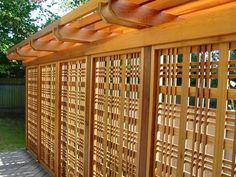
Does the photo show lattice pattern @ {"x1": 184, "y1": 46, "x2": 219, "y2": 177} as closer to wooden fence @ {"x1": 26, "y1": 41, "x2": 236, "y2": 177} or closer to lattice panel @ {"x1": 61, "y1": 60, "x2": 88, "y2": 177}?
wooden fence @ {"x1": 26, "y1": 41, "x2": 236, "y2": 177}

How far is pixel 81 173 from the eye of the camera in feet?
15.6

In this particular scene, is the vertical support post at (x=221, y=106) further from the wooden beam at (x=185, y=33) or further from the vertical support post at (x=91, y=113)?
the vertical support post at (x=91, y=113)

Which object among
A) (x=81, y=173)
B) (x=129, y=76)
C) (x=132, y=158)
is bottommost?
(x=81, y=173)

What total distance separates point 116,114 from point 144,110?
667 millimetres

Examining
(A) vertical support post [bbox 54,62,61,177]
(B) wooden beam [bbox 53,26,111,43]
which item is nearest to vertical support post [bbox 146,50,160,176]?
(B) wooden beam [bbox 53,26,111,43]

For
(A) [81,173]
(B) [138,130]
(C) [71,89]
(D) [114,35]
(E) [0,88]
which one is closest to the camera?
(B) [138,130]

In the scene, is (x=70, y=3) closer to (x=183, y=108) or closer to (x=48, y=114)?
(x=48, y=114)

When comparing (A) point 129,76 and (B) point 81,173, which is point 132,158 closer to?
(A) point 129,76

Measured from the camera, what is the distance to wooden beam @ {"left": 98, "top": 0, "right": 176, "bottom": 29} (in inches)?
101

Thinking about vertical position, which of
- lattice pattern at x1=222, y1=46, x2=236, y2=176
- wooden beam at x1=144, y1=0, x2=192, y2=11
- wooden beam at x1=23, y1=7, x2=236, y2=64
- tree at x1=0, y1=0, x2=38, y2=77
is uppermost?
tree at x1=0, y1=0, x2=38, y2=77

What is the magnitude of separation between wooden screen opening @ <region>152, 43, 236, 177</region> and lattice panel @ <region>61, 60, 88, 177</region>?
6.43 feet

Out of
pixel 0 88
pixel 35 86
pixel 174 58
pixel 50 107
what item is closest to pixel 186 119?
pixel 174 58

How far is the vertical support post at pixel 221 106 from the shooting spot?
217 centimetres

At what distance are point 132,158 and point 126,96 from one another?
2.09 ft
